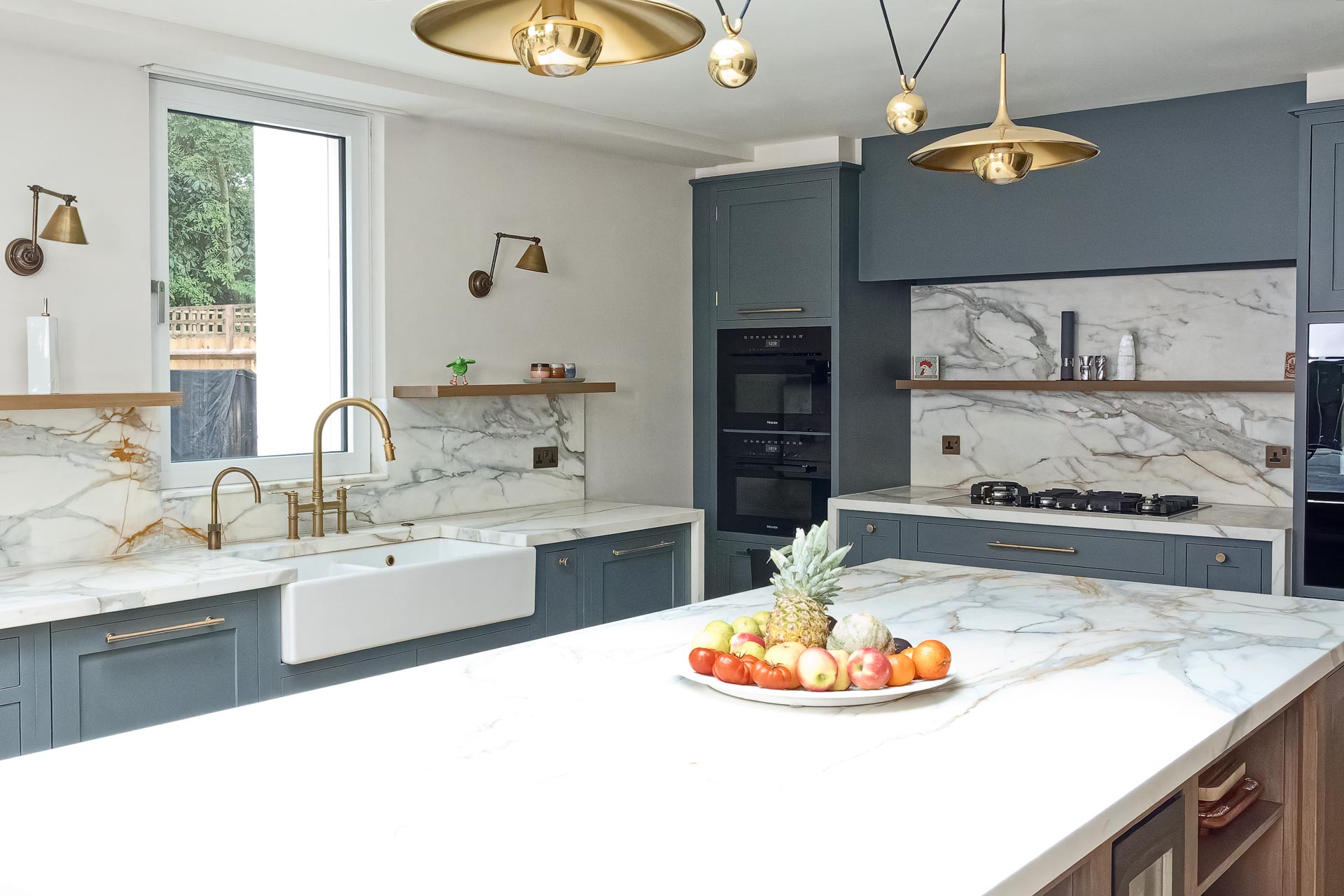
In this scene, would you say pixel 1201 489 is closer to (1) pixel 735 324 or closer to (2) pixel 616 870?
(1) pixel 735 324

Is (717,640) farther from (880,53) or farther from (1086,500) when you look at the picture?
(1086,500)

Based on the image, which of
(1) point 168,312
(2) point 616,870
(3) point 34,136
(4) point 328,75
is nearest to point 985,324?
(4) point 328,75

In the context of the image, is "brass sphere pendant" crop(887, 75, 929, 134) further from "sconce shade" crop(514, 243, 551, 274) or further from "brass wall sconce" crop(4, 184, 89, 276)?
"sconce shade" crop(514, 243, 551, 274)

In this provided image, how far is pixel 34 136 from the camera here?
126 inches

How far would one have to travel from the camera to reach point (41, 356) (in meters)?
3.13

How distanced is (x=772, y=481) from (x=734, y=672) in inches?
135

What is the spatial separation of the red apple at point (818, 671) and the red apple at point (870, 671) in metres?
0.03

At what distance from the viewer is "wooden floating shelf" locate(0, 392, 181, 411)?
2.98m

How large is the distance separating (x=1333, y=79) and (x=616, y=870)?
380 centimetres

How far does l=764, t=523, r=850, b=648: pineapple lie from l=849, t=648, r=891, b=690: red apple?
11 centimetres

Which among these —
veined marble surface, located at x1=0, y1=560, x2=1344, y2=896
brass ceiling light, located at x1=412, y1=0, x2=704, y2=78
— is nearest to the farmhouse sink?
veined marble surface, located at x1=0, y1=560, x2=1344, y2=896

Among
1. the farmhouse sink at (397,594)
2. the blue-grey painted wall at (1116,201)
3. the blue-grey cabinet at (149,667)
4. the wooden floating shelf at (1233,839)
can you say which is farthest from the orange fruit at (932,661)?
the blue-grey painted wall at (1116,201)

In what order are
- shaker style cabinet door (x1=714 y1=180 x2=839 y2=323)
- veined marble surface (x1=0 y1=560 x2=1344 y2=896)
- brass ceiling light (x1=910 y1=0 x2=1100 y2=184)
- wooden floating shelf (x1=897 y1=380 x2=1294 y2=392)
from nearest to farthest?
veined marble surface (x1=0 y1=560 x2=1344 y2=896) → brass ceiling light (x1=910 y1=0 x2=1100 y2=184) → wooden floating shelf (x1=897 y1=380 x2=1294 y2=392) → shaker style cabinet door (x1=714 y1=180 x2=839 y2=323)

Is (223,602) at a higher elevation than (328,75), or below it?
below
